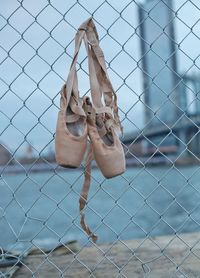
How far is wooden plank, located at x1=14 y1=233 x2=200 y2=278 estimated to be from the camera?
1742 mm

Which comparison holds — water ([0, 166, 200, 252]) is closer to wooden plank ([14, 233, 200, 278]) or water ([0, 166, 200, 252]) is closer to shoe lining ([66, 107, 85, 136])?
wooden plank ([14, 233, 200, 278])

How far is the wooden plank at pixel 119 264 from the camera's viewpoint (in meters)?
1.74

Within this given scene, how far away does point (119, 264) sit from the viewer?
6.13 feet

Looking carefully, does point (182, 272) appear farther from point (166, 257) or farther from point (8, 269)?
point (8, 269)

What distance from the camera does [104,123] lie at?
1.33m

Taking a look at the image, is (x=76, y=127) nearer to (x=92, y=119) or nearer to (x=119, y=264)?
(x=92, y=119)

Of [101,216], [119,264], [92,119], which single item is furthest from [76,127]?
[101,216]

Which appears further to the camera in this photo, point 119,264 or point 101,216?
point 101,216

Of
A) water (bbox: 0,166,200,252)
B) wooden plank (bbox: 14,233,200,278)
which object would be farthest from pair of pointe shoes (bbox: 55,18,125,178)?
wooden plank (bbox: 14,233,200,278)

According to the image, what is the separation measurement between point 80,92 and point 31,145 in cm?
27

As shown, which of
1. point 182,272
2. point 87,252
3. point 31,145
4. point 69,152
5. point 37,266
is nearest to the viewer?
Answer: point 69,152

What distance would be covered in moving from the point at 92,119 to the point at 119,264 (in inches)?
31.3

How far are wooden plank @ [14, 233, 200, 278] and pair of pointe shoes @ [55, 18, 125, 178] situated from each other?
56 centimetres

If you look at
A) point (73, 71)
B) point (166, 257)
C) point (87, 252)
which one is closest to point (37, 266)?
point (87, 252)
